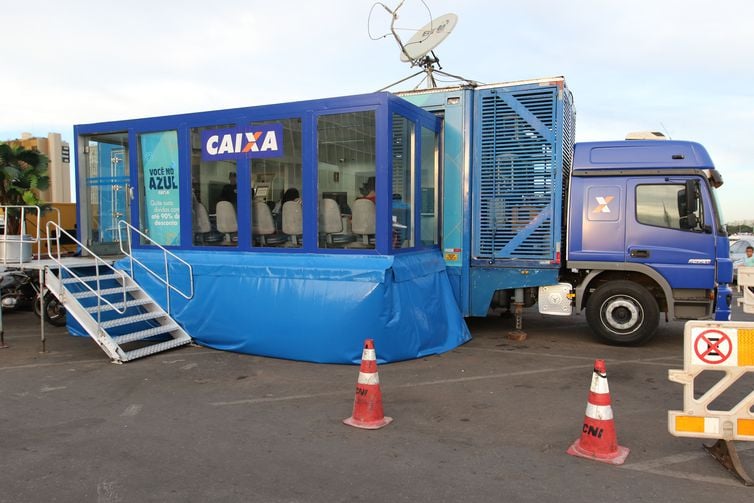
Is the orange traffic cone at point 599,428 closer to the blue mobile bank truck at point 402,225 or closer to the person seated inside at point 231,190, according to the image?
the blue mobile bank truck at point 402,225

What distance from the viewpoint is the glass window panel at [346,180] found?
23.9ft

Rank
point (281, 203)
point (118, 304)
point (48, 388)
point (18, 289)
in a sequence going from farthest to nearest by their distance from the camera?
point (18, 289) → point (281, 203) → point (118, 304) → point (48, 388)

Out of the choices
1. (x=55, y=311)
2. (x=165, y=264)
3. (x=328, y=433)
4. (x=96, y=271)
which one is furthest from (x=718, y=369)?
(x=55, y=311)

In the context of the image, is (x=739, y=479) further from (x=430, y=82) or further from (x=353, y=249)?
(x=430, y=82)

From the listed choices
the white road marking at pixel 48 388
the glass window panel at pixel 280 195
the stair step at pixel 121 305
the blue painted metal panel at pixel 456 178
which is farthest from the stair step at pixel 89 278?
the blue painted metal panel at pixel 456 178

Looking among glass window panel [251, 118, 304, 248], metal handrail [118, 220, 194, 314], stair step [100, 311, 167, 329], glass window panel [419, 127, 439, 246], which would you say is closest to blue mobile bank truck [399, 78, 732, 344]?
glass window panel [419, 127, 439, 246]

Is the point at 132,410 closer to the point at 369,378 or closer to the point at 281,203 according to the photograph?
the point at 369,378

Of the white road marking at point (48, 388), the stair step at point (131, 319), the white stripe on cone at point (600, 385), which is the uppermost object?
the white stripe on cone at point (600, 385)

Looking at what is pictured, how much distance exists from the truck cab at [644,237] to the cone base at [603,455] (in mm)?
4035

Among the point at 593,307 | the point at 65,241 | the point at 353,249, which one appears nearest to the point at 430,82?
the point at 353,249

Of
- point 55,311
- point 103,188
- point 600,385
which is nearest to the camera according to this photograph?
point 600,385

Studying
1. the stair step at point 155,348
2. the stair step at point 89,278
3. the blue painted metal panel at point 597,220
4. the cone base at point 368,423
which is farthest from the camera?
the blue painted metal panel at point 597,220

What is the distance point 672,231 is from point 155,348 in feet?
23.9

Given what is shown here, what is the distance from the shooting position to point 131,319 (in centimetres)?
743
